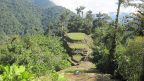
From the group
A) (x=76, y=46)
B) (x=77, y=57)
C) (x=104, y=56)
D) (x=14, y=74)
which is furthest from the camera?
(x=76, y=46)

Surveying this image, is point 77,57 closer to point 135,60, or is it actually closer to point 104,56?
point 104,56

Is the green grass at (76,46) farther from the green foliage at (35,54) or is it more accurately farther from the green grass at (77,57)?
the green foliage at (35,54)

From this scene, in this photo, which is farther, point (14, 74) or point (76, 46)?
point (76, 46)

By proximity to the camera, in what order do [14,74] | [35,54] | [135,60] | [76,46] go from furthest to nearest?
[76,46]
[35,54]
[135,60]
[14,74]

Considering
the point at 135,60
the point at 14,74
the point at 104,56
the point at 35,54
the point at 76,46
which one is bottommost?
the point at 76,46

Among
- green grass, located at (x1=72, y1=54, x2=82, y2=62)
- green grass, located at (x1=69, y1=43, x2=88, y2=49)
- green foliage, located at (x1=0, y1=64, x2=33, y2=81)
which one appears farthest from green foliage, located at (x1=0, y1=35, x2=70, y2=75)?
green foliage, located at (x1=0, y1=64, x2=33, y2=81)

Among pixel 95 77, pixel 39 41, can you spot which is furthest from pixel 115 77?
pixel 39 41

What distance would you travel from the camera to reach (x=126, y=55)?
74.1 ft

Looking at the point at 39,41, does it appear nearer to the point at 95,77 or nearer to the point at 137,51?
the point at 95,77

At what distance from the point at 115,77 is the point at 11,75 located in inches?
906

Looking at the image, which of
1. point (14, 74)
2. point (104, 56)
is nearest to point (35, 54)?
point (104, 56)

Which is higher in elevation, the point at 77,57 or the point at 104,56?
the point at 104,56

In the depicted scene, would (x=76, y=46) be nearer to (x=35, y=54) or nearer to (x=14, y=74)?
(x=35, y=54)

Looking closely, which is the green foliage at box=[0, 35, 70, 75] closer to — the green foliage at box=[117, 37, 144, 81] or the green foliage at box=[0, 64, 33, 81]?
Result: the green foliage at box=[117, 37, 144, 81]
